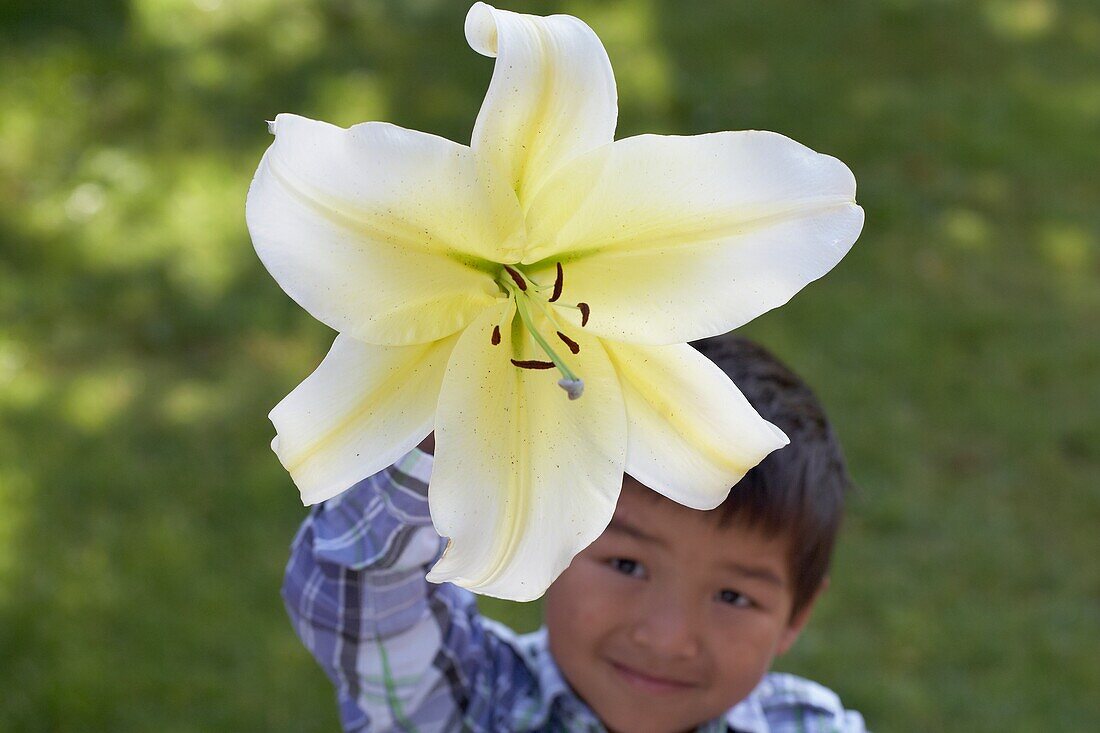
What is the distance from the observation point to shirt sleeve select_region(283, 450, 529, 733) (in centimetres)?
159

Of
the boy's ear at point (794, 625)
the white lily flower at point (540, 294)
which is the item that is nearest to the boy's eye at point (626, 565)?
the boy's ear at point (794, 625)

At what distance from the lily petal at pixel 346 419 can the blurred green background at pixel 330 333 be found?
212 centimetres

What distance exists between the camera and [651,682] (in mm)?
1773

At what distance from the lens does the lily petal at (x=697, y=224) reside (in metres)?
1.02

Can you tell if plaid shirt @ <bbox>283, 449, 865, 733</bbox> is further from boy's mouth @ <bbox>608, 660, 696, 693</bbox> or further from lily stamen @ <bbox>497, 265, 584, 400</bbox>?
lily stamen @ <bbox>497, 265, 584, 400</bbox>

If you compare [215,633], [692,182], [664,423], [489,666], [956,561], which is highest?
[692,182]

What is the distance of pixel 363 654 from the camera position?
70.4 inches

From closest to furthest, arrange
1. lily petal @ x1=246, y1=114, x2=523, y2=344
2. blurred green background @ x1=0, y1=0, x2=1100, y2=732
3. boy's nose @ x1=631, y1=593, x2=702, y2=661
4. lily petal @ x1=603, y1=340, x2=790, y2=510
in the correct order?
lily petal @ x1=246, y1=114, x2=523, y2=344, lily petal @ x1=603, y1=340, x2=790, y2=510, boy's nose @ x1=631, y1=593, x2=702, y2=661, blurred green background @ x1=0, y1=0, x2=1100, y2=732

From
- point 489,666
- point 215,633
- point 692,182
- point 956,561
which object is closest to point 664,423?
point 692,182

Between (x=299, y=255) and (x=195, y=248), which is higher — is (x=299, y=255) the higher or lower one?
the higher one

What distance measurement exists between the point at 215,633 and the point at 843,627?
1.41 metres

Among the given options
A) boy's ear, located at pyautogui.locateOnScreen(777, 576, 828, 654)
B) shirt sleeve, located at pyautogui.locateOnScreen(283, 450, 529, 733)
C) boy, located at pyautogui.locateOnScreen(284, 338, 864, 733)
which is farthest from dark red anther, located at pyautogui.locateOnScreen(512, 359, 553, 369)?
boy's ear, located at pyautogui.locateOnScreen(777, 576, 828, 654)

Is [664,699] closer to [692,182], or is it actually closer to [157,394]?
[692,182]

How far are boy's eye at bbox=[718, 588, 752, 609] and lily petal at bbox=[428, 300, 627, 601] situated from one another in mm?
792
